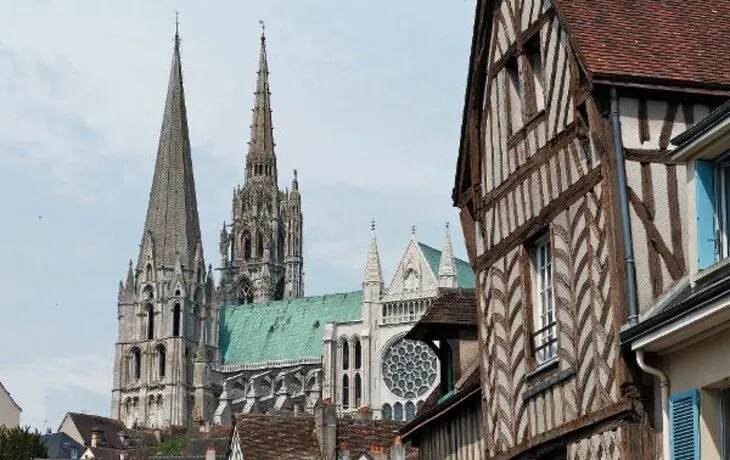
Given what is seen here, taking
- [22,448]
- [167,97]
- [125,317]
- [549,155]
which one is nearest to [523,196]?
[549,155]

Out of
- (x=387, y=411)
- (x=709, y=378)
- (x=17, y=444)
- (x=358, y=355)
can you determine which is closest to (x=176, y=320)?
(x=358, y=355)

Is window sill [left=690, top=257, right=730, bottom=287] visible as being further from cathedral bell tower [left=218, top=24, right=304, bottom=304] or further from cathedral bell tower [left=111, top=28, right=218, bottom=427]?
cathedral bell tower [left=218, top=24, right=304, bottom=304]

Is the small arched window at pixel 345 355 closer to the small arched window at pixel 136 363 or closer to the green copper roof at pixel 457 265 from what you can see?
the green copper roof at pixel 457 265

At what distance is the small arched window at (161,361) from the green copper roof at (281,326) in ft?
16.4

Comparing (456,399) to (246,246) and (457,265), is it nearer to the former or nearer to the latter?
(457,265)

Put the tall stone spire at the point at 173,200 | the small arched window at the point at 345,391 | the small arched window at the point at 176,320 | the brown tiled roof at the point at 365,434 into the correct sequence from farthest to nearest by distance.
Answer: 1. the tall stone spire at the point at 173,200
2. the small arched window at the point at 176,320
3. the small arched window at the point at 345,391
4. the brown tiled roof at the point at 365,434

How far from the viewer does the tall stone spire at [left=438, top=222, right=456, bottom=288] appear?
10931 centimetres

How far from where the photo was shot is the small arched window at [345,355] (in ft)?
373

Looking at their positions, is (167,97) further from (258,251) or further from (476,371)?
(476,371)

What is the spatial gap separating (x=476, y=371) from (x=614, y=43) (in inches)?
223

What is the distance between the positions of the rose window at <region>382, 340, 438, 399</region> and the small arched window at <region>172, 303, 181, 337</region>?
22388 millimetres

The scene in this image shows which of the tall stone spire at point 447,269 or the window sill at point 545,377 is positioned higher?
the tall stone spire at point 447,269

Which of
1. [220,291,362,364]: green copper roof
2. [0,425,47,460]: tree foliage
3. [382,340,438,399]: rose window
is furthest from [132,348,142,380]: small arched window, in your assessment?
[0,425,47,460]: tree foliage

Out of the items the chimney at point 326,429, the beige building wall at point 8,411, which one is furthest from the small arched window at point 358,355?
the chimney at point 326,429
